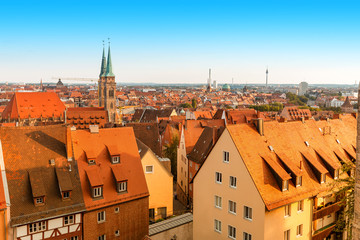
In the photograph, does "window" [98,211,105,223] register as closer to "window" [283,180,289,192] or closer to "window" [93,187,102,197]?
"window" [93,187,102,197]

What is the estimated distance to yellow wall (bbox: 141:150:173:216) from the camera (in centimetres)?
3253

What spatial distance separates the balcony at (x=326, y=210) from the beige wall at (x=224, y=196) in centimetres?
565

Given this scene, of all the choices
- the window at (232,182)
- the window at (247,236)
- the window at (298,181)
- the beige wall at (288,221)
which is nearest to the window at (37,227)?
the window at (232,182)

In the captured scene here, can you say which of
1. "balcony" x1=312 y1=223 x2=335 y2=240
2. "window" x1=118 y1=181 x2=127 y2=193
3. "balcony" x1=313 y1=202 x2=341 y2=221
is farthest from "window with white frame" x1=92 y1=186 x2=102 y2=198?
"balcony" x1=312 y1=223 x2=335 y2=240

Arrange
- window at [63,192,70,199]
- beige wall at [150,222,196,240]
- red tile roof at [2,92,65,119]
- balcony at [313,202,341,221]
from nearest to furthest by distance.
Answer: window at [63,192,70,199] → balcony at [313,202,341,221] → beige wall at [150,222,196,240] → red tile roof at [2,92,65,119]

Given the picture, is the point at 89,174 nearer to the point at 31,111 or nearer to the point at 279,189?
the point at 279,189

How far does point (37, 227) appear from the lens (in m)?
23.3

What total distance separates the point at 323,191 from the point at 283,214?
444 centimetres

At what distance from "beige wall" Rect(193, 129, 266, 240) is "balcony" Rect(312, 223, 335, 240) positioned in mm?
6115

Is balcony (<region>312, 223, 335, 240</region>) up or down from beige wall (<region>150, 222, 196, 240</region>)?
up

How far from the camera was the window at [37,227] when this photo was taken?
75.7 feet

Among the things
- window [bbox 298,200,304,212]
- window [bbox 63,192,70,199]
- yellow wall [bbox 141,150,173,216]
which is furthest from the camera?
yellow wall [bbox 141,150,173,216]

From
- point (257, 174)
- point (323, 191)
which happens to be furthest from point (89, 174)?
point (323, 191)

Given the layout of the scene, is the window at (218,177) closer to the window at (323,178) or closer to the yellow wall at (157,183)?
the window at (323,178)
